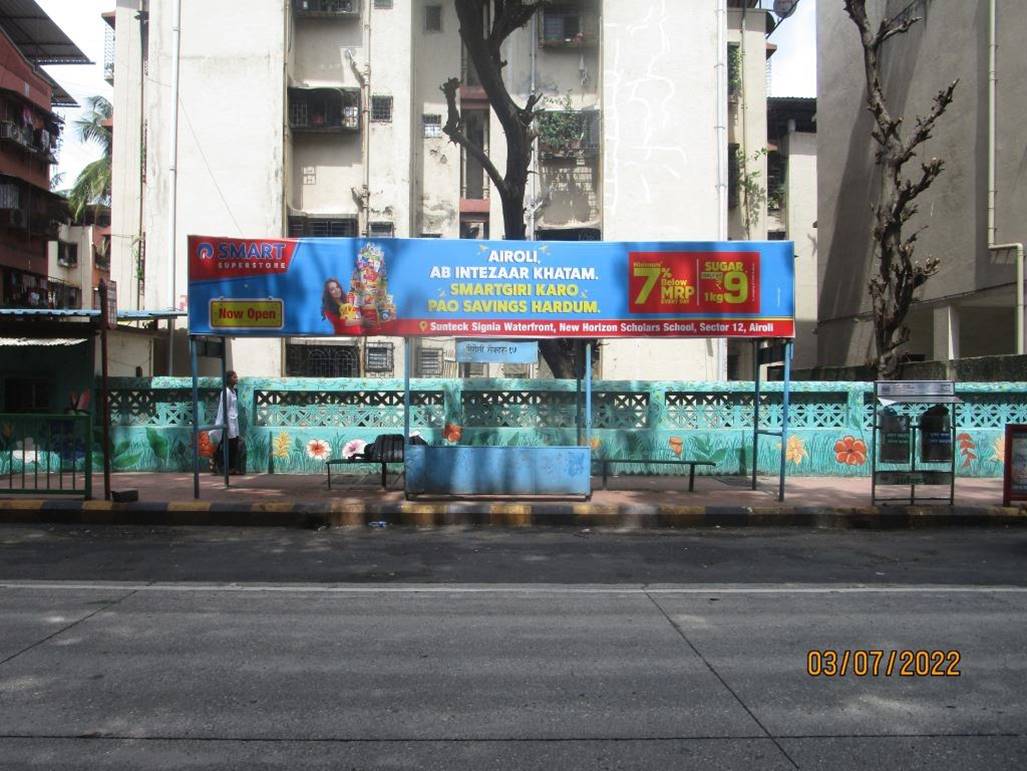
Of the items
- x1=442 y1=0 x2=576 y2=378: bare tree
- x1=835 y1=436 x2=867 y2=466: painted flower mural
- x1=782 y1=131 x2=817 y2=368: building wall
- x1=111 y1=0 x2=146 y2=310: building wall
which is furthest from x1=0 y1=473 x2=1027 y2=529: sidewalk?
x1=782 y1=131 x2=817 y2=368: building wall

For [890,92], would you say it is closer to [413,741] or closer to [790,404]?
[790,404]

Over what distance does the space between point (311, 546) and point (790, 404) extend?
8533mm

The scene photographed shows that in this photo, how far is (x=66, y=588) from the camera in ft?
22.1

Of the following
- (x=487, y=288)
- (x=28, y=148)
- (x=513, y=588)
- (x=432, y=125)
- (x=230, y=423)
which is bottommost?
(x=513, y=588)

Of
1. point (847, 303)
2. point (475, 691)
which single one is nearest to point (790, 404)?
point (475, 691)

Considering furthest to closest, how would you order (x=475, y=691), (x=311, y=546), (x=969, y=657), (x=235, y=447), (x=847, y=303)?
(x=847, y=303) < (x=235, y=447) < (x=311, y=546) < (x=969, y=657) < (x=475, y=691)

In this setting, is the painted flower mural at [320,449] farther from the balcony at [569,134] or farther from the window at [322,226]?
the balcony at [569,134]

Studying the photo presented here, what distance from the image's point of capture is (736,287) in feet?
35.5

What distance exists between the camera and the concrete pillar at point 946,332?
2039 cm

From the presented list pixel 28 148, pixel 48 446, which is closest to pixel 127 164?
pixel 28 148

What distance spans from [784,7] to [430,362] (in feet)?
52.0

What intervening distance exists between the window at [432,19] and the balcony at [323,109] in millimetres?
3068

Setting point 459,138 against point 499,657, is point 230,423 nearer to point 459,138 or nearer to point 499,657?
point 459,138

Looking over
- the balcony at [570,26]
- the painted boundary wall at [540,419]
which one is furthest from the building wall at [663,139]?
the painted boundary wall at [540,419]
